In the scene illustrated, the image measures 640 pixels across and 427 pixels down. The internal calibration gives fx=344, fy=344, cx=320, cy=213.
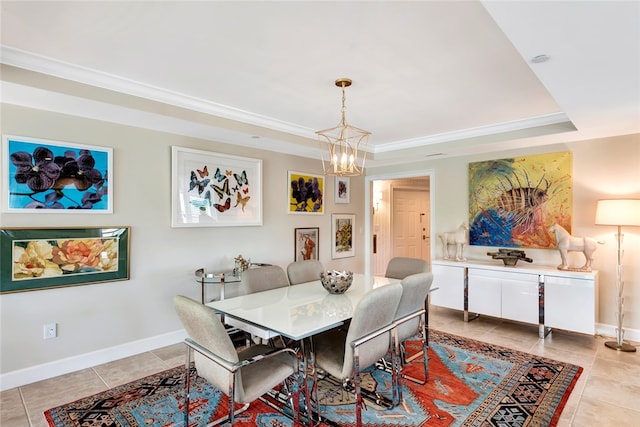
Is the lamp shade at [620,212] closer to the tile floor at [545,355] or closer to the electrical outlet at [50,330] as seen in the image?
the tile floor at [545,355]

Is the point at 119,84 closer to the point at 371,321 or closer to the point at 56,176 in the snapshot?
the point at 56,176

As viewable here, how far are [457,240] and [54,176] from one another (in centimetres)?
431

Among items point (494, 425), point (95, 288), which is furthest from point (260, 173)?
point (494, 425)

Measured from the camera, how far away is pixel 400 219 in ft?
24.1

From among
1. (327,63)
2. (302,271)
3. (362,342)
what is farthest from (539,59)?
(302,271)

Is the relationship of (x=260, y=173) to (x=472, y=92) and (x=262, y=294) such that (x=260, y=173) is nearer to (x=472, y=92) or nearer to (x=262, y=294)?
(x=262, y=294)

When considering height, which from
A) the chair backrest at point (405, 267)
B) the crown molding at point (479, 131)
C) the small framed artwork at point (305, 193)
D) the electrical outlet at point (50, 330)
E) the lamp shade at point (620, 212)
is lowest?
the electrical outlet at point (50, 330)

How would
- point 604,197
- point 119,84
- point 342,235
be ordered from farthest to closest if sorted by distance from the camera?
point 342,235, point 604,197, point 119,84

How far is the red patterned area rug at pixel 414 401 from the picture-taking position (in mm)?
2213

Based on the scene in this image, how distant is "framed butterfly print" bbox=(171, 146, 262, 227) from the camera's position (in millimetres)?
3543

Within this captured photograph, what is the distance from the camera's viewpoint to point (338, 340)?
2.42m

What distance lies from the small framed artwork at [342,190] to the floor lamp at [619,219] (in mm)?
3177

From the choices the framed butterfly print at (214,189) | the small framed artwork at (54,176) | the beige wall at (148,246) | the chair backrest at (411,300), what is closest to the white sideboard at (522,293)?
the beige wall at (148,246)

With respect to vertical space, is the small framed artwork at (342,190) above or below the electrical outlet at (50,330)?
above
